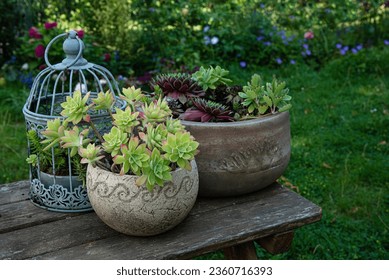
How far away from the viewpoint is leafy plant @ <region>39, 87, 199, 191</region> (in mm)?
1574

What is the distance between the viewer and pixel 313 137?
4.09 metres

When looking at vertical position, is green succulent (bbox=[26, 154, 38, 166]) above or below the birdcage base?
above

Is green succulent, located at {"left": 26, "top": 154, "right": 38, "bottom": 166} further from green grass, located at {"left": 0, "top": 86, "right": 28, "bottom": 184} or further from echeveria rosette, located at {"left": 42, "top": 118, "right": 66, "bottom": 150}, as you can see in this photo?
green grass, located at {"left": 0, "top": 86, "right": 28, "bottom": 184}

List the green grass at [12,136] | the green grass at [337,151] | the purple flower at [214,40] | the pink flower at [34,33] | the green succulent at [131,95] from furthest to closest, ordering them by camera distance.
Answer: the purple flower at [214,40] < the pink flower at [34,33] < the green grass at [12,136] < the green grass at [337,151] < the green succulent at [131,95]

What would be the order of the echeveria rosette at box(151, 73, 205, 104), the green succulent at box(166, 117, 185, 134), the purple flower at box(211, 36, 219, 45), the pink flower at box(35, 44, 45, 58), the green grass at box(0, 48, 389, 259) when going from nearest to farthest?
the green succulent at box(166, 117, 185, 134), the echeveria rosette at box(151, 73, 205, 104), the green grass at box(0, 48, 389, 259), the pink flower at box(35, 44, 45, 58), the purple flower at box(211, 36, 219, 45)

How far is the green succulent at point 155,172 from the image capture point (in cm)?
156

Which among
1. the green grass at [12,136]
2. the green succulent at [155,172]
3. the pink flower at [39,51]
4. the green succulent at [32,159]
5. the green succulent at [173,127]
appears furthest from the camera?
the pink flower at [39,51]

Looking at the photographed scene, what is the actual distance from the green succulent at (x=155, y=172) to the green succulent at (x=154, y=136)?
49 millimetres

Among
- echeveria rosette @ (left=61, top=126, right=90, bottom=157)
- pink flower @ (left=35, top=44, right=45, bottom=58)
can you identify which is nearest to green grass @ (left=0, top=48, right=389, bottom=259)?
pink flower @ (left=35, top=44, right=45, bottom=58)

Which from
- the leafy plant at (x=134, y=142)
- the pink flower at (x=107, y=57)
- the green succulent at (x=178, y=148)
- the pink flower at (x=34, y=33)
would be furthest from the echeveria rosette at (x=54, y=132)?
the pink flower at (x=34, y=33)

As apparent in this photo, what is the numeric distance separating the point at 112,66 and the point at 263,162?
130 inches

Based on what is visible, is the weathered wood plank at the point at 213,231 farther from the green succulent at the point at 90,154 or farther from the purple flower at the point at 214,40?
the purple flower at the point at 214,40

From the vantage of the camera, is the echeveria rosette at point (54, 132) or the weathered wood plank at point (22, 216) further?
the weathered wood plank at point (22, 216)

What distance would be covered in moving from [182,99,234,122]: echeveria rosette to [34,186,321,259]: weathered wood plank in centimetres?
28
